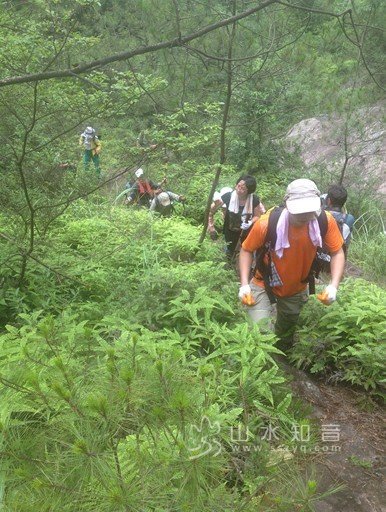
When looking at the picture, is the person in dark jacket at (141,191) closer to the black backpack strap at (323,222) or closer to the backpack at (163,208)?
the backpack at (163,208)

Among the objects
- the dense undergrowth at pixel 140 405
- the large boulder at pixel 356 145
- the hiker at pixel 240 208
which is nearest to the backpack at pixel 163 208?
the hiker at pixel 240 208

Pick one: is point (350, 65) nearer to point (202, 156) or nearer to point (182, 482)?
point (202, 156)

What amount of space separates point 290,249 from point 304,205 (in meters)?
0.39

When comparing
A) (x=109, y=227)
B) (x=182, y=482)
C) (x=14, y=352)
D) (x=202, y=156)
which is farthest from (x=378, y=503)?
(x=202, y=156)

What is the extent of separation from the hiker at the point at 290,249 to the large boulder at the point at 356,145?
19.2 ft

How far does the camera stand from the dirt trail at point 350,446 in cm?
270

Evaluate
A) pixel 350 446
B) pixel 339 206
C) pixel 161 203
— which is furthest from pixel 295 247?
pixel 161 203

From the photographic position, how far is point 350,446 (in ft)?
10.5

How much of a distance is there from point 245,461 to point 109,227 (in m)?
4.33

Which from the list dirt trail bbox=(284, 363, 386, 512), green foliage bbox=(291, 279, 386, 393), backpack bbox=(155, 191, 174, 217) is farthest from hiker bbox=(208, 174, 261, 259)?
dirt trail bbox=(284, 363, 386, 512)

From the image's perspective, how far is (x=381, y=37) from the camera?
34.4ft

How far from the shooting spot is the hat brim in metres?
3.47

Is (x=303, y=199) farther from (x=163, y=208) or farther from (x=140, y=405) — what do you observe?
(x=163, y=208)

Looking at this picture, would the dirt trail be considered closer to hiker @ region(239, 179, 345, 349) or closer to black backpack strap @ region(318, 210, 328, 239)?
hiker @ region(239, 179, 345, 349)
